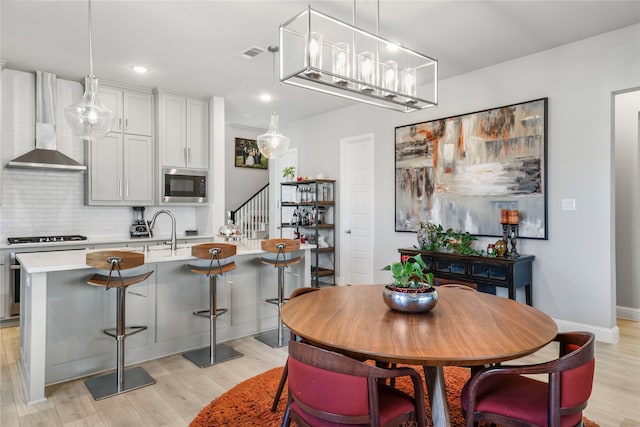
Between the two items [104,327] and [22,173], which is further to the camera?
[22,173]

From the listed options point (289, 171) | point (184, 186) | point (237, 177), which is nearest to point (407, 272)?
point (184, 186)

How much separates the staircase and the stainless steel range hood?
356 cm

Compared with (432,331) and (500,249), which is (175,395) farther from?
(500,249)

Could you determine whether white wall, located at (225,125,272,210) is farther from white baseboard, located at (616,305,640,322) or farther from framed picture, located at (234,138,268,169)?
white baseboard, located at (616,305,640,322)

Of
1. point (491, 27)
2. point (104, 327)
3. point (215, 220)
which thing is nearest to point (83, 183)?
point (215, 220)

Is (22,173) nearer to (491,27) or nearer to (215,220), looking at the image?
(215,220)

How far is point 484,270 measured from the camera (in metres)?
3.98

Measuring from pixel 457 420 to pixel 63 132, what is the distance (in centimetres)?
514

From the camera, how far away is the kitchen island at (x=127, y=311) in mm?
2672

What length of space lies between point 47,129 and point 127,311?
2814mm

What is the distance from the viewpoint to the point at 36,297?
2629mm

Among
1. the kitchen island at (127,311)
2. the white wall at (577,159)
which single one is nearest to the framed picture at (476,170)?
the white wall at (577,159)

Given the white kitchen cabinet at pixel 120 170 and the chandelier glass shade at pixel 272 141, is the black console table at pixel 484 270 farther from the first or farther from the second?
the white kitchen cabinet at pixel 120 170

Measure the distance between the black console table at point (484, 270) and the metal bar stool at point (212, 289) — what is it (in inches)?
88.2
